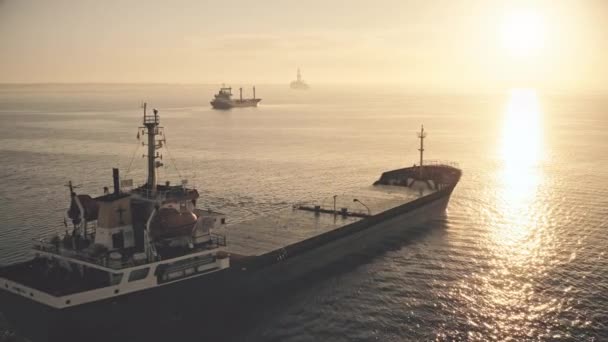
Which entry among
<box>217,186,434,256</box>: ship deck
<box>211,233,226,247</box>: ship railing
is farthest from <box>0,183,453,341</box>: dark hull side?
<box>211,233,226,247</box>: ship railing

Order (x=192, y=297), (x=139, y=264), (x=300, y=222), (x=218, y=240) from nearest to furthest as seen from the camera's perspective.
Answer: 1. (x=139, y=264)
2. (x=192, y=297)
3. (x=218, y=240)
4. (x=300, y=222)

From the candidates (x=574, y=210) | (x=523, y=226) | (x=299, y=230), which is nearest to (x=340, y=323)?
(x=299, y=230)

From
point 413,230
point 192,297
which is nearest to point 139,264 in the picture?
point 192,297

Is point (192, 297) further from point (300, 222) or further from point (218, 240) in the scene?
point (300, 222)

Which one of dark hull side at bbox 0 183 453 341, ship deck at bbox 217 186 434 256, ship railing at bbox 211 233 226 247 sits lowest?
dark hull side at bbox 0 183 453 341

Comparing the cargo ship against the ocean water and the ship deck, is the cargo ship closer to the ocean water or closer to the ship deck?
the ship deck

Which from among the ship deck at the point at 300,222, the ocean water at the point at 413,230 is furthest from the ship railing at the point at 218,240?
the ocean water at the point at 413,230

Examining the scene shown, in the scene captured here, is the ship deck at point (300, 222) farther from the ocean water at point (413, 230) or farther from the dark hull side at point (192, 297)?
the ocean water at point (413, 230)

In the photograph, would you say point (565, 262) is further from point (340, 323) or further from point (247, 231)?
point (247, 231)
